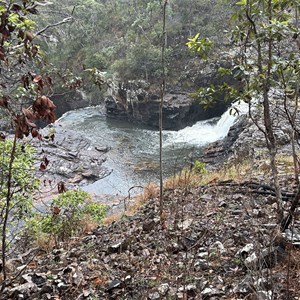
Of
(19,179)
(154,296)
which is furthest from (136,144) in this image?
(154,296)

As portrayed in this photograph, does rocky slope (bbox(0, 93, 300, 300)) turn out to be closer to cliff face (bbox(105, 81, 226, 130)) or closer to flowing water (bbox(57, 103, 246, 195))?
flowing water (bbox(57, 103, 246, 195))

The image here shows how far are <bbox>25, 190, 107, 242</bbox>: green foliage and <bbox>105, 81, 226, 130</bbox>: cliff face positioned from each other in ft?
42.4

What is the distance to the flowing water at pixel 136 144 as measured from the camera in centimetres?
1374

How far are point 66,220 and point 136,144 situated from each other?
11.3 metres

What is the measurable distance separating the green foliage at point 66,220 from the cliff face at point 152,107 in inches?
509

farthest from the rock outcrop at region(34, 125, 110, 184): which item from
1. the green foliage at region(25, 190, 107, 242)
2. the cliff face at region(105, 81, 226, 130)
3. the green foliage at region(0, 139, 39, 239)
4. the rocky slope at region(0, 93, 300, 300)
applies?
the rocky slope at region(0, 93, 300, 300)

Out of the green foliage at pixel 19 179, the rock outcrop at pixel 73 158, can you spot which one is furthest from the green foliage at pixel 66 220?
the rock outcrop at pixel 73 158

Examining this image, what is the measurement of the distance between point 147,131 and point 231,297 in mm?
17465

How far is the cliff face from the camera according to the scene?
20.5 meters

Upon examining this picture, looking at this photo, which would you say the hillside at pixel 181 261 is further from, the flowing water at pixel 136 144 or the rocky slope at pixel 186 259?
the flowing water at pixel 136 144

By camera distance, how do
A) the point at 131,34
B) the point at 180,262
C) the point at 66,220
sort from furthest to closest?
the point at 131,34, the point at 66,220, the point at 180,262

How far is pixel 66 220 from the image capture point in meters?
6.46

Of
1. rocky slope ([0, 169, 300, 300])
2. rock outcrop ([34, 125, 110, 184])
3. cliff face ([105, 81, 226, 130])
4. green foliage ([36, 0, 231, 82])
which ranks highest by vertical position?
green foliage ([36, 0, 231, 82])

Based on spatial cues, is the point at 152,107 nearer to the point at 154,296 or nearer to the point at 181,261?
the point at 181,261
